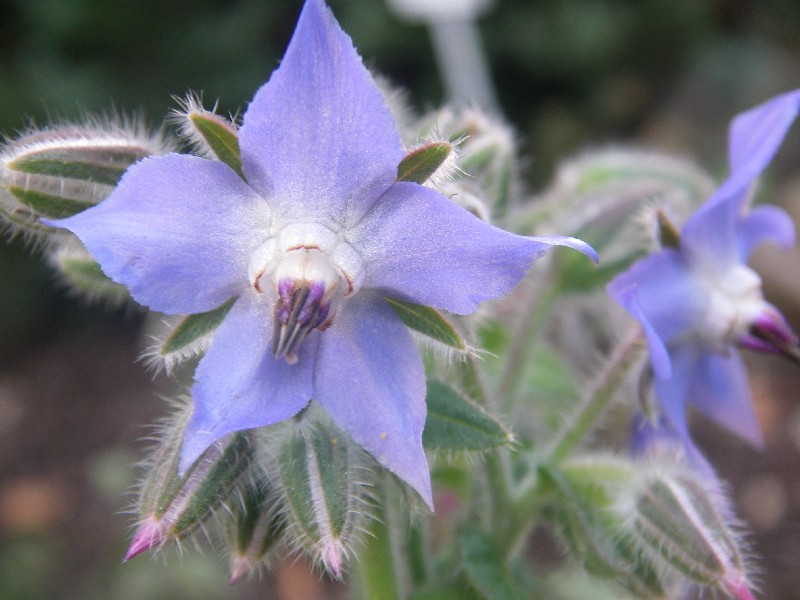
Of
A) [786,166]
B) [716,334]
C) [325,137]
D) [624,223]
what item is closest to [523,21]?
[786,166]

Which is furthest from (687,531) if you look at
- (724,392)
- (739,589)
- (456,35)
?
(456,35)

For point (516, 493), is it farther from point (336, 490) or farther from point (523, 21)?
point (523, 21)

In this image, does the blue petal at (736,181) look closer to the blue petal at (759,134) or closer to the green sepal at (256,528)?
the blue petal at (759,134)

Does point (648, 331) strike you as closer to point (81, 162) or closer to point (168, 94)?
point (81, 162)

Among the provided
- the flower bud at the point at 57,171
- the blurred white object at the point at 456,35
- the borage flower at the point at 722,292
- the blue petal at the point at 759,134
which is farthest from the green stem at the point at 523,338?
the blurred white object at the point at 456,35

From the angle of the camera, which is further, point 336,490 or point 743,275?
point 743,275
